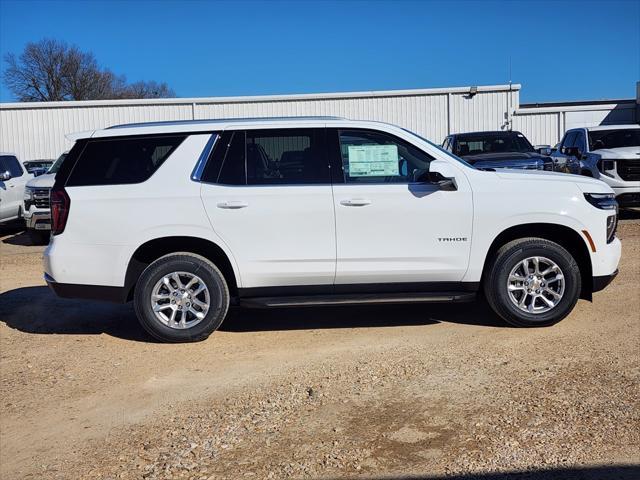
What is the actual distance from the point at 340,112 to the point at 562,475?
25.5m

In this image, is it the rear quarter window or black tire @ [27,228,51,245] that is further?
black tire @ [27,228,51,245]

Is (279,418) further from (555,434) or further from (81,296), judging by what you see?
(81,296)

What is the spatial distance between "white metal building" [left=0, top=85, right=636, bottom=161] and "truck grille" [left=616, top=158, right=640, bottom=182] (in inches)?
593

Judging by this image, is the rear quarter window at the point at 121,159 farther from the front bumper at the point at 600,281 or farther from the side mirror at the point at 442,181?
the front bumper at the point at 600,281

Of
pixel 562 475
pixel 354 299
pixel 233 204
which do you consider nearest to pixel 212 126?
pixel 233 204

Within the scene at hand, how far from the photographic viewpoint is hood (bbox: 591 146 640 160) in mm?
13219

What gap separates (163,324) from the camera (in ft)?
19.5

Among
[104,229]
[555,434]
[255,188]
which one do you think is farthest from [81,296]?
[555,434]

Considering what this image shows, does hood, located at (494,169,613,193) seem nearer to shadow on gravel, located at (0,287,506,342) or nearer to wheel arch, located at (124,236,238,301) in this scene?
shadow on gravel, located at (0,287,506,342)

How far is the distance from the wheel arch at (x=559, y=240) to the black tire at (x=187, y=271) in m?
2.43

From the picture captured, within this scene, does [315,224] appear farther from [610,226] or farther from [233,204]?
[610,226]

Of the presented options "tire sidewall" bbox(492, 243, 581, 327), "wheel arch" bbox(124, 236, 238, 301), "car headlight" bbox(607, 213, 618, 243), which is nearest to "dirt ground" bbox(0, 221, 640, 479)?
"tire sidewall" bbox(492, 243, 581, 327)

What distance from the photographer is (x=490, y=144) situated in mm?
14062

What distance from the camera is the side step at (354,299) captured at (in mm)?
5848
